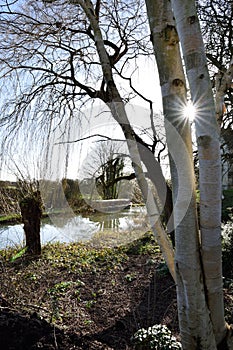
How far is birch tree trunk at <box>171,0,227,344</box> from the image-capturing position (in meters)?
1.56

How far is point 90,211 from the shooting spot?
731cm

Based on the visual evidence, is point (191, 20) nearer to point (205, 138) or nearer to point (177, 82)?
point (177, 82)

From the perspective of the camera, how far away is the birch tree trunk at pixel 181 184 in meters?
1.61

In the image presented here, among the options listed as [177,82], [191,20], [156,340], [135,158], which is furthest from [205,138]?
[156,340]

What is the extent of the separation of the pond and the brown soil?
1.51 m

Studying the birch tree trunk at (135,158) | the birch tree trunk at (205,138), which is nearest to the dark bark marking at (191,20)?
the birch tree trunk at (205,138)

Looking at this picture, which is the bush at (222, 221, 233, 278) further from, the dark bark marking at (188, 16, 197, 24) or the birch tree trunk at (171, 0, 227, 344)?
the dark bark marking at (188, 16, 197, 24)

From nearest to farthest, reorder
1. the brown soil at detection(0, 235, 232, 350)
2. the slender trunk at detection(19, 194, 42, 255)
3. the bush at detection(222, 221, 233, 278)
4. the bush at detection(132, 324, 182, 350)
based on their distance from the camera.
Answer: the bush at detection(132, 324, 182, 350) → the brown soil at detection(0, 235, 232, 350) → the bush at detection(222, 221, 233, 278) → the slender trunk at detection(19, 194, 42, 255)

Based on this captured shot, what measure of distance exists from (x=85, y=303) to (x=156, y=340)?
1.56 metres

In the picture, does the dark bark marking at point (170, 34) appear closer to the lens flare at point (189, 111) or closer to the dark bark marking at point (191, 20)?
the dark bark marking at point (191, 20)

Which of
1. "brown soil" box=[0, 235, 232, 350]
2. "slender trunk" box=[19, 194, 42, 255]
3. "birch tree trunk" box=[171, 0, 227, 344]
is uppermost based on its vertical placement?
"birch tree trunk" box=[171, 0, 227, 344]

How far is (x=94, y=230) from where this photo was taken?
7.98 m

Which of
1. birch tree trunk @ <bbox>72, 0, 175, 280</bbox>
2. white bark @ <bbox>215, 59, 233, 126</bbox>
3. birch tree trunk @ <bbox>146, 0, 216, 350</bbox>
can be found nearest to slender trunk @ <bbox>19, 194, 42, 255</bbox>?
birch tree trunk @ <bbox>72, 0, 175, 280</bbox>

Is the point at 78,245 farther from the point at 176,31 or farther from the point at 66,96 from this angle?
the point at 176,31
